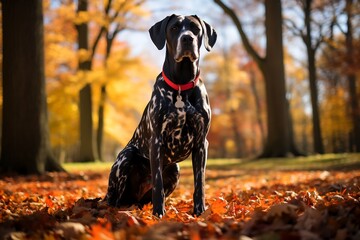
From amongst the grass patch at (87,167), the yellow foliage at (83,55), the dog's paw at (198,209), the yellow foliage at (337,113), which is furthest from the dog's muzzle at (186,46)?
the yellow foliage at (337,113)

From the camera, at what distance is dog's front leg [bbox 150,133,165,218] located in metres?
4.03

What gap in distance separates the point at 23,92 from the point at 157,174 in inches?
265

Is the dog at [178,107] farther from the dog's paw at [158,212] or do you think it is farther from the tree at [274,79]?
the tree at [274,79]

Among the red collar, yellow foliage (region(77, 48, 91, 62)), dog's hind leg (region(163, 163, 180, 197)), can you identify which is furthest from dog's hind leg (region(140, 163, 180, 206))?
yellow foliage (region(77, 48, 91, 62))

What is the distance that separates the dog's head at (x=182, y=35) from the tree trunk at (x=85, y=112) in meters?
15.4

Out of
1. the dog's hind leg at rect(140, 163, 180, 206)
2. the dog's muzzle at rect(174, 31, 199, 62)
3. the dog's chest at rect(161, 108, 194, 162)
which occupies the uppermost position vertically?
the dog's muzzle at rect(174, 31, 199, 62)

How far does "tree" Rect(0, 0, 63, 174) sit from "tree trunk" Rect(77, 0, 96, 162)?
9178 mm

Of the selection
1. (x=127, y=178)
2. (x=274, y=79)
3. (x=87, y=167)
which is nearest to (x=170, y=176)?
(x=127, y=178)

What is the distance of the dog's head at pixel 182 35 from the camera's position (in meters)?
3.95

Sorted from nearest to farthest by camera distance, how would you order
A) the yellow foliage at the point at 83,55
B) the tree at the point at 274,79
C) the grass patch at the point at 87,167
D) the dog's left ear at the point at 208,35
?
1. the dog's left ear at the point at 208,35
2. the grass patch at the point at 87,167
3. the tree at the point at 274,79
4. the yellow foliage at the point at 83,55

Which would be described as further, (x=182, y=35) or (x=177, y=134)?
(x=177, y=134)

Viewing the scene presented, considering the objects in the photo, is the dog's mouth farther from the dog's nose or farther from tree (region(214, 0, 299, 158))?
tree (region(214, 0, 299, 158))

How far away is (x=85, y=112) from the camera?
19250mm

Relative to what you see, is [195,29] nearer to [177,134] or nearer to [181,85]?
[181,85]
